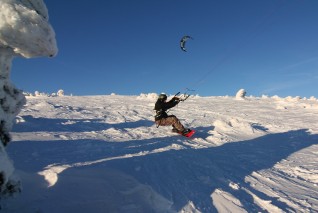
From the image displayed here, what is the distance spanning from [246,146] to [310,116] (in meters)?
10.1

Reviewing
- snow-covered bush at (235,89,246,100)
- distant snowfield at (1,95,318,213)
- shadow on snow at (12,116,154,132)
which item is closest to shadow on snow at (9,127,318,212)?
distant snowfield at (1,95,318,213)

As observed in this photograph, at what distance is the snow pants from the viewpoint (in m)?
14.4

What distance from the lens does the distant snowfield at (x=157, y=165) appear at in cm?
727

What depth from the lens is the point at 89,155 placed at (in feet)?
34.0

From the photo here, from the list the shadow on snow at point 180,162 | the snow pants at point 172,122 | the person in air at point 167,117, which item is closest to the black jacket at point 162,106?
the person in air at point 167,117

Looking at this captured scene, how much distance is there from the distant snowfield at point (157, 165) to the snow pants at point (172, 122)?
0.42 meters

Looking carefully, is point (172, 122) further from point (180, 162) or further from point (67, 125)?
point (67, 125)

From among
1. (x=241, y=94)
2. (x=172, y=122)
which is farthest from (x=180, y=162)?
(x=241, y=94)

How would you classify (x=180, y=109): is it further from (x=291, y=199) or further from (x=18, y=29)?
(x=18, y=29)

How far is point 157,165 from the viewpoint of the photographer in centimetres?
987

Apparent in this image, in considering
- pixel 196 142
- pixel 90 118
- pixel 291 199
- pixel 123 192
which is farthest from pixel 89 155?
pixel 90 118

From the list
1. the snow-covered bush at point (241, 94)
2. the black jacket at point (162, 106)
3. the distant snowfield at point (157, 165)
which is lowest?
the distant snowfield at point (157, 165)

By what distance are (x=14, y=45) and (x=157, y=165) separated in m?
5.82

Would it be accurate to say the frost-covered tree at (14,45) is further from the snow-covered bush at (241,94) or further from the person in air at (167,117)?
the snow-covered bush at (241,94)
